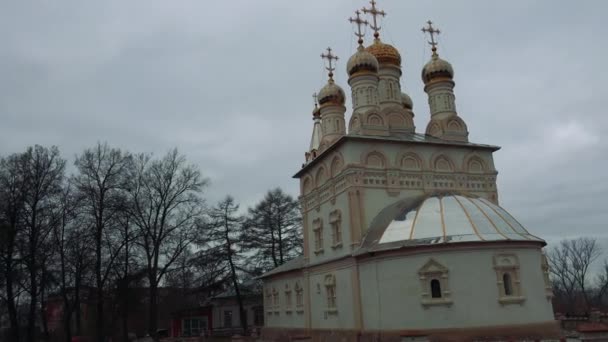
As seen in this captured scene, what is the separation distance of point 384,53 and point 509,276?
44.9 ft

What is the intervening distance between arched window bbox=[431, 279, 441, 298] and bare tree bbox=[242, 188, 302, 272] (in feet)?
65.9

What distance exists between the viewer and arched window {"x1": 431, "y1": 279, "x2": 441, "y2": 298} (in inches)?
682

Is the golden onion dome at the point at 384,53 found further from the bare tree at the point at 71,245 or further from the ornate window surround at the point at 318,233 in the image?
the bare tree at the point at 71,245

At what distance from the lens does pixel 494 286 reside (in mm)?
17078

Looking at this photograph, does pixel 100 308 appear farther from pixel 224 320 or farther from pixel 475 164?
pixel 475 164

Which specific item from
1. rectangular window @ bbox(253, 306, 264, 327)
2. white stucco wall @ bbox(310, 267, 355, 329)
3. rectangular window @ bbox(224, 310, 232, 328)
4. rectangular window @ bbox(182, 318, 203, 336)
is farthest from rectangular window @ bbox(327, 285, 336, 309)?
rectangular window @ bbox(182, 318, 203, 336)

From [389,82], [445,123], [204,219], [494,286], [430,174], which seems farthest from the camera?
[204,219]

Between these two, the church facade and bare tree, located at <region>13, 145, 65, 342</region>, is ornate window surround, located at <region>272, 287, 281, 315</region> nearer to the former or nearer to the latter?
the church facade

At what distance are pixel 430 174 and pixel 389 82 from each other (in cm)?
672

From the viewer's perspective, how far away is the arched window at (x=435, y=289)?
17.3 m

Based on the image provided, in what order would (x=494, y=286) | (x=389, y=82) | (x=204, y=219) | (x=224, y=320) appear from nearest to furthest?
(x=494, y=286) → (x=389, y=82) → (x=204, y=219) → (x=224, y=320)

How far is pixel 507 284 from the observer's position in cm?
1738

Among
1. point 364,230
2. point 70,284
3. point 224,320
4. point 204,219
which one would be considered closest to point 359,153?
point 364,230

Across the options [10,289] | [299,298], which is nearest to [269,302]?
[299,298]
